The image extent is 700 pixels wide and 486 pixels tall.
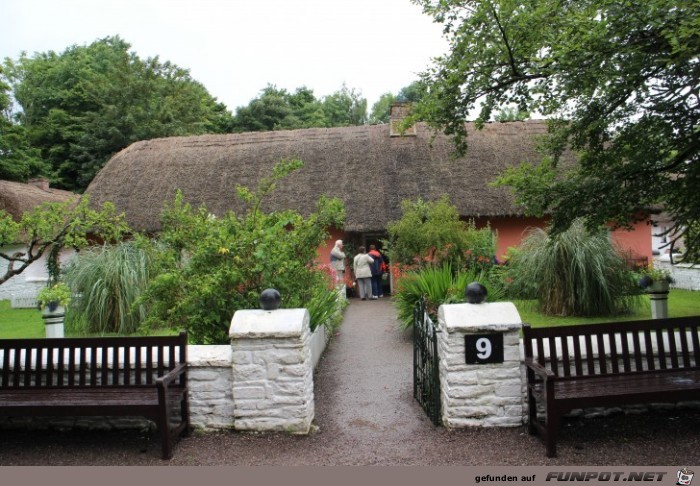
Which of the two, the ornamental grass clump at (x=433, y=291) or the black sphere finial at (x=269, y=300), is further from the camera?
the ornamental grass clump at (x=433, y=291)

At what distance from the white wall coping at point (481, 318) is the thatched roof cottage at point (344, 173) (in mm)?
10146

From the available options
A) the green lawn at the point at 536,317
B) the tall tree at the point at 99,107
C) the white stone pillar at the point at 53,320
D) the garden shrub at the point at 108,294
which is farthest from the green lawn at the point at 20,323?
the tall tree at the point at 99,107

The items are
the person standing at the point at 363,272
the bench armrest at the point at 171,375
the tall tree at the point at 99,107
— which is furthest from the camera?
the tall tree at the point at 99,107

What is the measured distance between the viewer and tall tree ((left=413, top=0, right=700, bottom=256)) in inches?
170

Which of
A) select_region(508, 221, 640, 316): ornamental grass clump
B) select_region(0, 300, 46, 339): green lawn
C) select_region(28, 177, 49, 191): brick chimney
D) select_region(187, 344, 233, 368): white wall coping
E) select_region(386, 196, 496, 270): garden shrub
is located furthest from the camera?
select_region(28, 177, 49, 191): brick chimney

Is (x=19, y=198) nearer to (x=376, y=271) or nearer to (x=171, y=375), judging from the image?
(x=376, y=271)

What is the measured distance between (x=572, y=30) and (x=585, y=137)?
5.47ft

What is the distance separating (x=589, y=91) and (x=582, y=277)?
17.4ft

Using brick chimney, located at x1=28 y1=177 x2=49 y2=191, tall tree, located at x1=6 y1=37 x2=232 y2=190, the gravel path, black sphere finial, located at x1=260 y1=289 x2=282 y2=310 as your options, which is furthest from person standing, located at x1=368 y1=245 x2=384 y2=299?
tall tree, located at x1=6 y1=37 x2=232 y2=190

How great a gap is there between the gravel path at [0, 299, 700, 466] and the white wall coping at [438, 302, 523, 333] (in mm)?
831

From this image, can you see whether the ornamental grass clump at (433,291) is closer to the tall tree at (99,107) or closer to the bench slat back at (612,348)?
the bench slat back at (612,348)

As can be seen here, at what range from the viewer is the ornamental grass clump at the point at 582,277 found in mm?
9297

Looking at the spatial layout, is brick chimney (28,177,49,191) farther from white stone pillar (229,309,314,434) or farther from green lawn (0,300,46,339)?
white stone pillar (229,309,314,434)

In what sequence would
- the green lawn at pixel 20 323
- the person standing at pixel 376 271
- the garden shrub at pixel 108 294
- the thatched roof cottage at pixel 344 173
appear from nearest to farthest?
the garden shrub at pixel 108 294, the green lawn at pixel 20 323, the person standing at pixel 376 271, the thatched roof cottage at pixel 344 173
